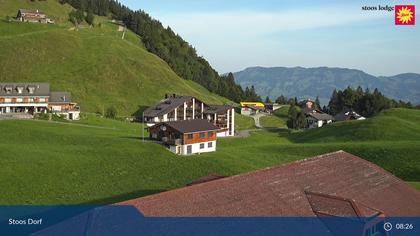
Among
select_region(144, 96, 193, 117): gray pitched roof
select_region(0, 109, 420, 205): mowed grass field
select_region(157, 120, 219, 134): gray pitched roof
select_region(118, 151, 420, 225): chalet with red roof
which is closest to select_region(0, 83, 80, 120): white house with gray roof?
select_region(144, 96, 193, 117): gray pitched roof

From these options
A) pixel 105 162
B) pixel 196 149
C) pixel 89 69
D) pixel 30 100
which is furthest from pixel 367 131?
pixel 89 69

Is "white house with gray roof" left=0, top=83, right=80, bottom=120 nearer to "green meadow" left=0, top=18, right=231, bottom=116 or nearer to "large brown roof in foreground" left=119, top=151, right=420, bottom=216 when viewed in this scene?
"green meadow" left=0, top=18, right=231, bottom=116

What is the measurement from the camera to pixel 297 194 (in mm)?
26719

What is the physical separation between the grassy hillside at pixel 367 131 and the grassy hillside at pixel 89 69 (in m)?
52.8

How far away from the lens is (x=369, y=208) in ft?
88.1

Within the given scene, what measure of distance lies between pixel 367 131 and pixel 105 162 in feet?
187

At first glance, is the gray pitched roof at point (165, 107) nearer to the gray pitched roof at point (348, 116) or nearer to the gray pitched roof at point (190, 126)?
the gray pitched roof at point (190, 126)

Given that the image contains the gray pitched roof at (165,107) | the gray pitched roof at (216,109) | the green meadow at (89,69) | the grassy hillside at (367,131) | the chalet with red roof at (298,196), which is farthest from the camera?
the green meadow at (89,69)

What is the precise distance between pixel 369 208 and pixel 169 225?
41.1ft

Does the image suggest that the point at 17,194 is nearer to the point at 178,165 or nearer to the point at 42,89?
the point at 178,165

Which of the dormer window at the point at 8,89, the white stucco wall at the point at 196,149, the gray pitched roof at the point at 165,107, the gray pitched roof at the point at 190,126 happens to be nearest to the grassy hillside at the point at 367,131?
the white stucco wall at the point at 196,149

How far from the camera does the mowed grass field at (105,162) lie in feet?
149

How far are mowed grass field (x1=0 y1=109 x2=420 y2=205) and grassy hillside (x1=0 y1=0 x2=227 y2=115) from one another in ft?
153

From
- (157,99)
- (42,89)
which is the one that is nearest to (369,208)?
(42,89)
